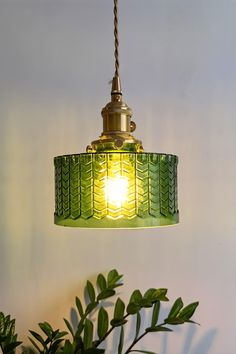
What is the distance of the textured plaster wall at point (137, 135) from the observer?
4.65ft

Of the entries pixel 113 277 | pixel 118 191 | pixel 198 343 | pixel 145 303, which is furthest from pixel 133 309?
pixel 118 191

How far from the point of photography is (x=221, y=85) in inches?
57.9

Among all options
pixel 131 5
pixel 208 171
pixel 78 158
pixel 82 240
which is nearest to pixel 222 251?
pixel 208 171

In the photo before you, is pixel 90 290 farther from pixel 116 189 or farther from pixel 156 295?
pixel 116 189

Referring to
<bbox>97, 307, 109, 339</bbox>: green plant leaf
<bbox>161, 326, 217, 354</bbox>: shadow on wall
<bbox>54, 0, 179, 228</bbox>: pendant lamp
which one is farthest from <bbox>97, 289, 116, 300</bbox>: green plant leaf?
<bbox>54, 0, 179, 228</bbox>: pendant lamp

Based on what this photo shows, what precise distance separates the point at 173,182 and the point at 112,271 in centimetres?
73

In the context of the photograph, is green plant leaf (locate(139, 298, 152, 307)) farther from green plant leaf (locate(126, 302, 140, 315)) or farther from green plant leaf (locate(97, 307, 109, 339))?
green plant leaf (locate(97, 307, 109, 339))

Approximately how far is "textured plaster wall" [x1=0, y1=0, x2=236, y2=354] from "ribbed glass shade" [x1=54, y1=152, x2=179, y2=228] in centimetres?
78

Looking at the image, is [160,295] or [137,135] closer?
[160,295]

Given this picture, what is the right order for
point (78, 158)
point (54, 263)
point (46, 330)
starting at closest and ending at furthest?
point (78, 158), point (46, 330), point (54, 263)

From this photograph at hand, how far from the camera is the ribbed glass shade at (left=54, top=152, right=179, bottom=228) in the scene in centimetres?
63

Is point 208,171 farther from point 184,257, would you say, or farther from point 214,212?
point 184,257

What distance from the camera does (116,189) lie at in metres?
0.64

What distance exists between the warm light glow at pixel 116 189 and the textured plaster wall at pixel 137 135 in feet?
2.65
